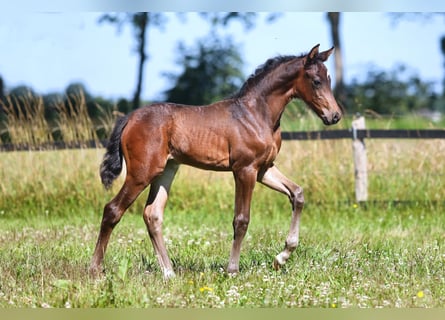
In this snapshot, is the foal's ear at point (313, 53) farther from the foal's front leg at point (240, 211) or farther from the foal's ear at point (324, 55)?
the foal's front leg at point (240, 211)

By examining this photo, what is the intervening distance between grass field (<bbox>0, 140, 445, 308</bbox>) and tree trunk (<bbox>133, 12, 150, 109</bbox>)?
41.6 feet

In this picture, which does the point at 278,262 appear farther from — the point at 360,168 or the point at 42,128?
the point at 42,128

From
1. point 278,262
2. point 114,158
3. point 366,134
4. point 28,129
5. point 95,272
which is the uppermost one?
point 366,134

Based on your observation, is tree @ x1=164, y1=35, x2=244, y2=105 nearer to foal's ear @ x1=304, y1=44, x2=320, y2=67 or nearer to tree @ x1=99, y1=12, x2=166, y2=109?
tree @ x1=99, y1=12, x2=166, y2=109

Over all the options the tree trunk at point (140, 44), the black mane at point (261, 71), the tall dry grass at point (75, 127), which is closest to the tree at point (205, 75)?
the tree trunk at point (140, 44)

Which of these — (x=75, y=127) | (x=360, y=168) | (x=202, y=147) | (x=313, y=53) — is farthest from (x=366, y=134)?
(x=202, y=147)

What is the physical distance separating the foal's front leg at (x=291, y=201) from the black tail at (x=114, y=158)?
142cm

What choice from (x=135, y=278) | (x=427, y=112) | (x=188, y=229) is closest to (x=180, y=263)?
(x=135, y=278)

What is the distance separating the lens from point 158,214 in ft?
23.5

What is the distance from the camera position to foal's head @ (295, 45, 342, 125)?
711cm

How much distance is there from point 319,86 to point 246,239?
2842mm

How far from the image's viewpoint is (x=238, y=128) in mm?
7020

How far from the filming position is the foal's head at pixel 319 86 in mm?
7113

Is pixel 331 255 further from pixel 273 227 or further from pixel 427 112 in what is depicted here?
pixel 427 112
